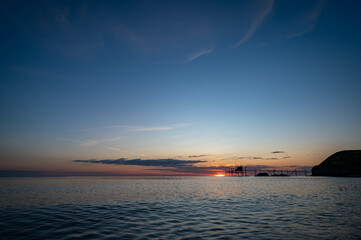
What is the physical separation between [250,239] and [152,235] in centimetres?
540

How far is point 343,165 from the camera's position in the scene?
16125 cm

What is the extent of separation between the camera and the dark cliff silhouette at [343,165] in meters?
153

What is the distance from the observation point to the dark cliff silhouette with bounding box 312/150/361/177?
152625 millimetres

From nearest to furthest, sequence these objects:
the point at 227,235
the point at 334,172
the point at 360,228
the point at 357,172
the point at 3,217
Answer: the point at 227,235 < the point at 360,228 < the point at 3,217 < the point at 357,172 < the point at 334,172

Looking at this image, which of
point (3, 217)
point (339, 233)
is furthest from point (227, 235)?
point (3, 217)

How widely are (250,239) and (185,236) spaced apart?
3.48 metres

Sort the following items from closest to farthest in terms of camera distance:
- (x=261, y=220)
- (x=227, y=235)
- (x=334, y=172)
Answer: (x=227, y=235), (x=261, y=220), (x=334, y=172)

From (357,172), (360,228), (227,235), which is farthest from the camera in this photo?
(357,172)

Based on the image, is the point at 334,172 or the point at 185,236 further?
the point at 334,172

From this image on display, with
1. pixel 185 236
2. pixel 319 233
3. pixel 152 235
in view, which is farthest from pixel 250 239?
pixel 152 235

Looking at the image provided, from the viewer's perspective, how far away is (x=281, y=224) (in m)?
14.0

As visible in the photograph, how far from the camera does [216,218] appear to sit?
16281 millimetres

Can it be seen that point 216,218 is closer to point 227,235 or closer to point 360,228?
point 227,235

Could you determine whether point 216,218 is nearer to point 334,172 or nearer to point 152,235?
point 152,235
